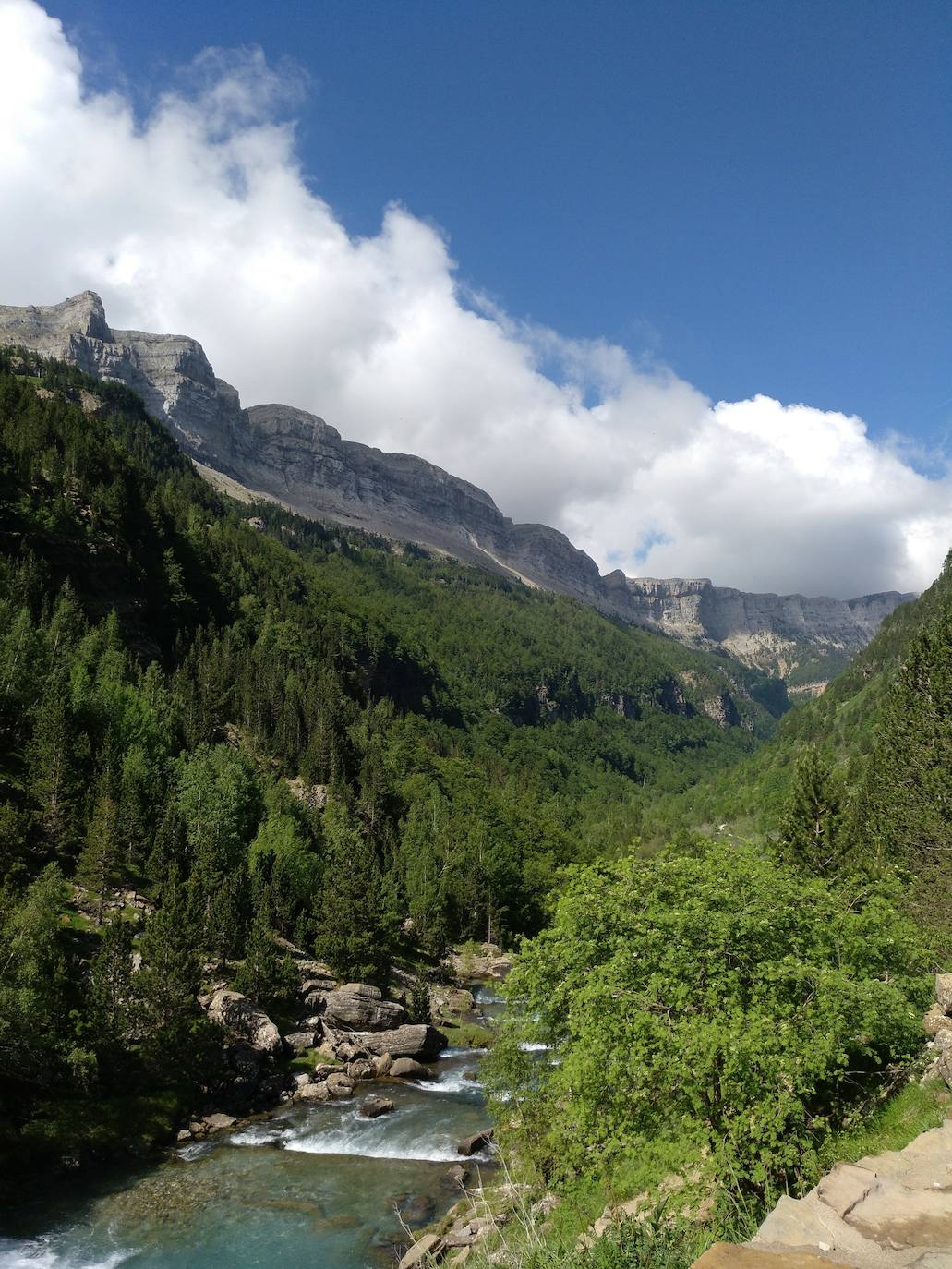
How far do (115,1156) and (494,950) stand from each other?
59082 mm

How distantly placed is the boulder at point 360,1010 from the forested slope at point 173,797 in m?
5.11

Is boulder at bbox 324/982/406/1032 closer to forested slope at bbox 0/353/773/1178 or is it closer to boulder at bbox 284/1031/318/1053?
boulder at bbox 284/1031/318/1053

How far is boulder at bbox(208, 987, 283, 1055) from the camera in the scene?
47406mm

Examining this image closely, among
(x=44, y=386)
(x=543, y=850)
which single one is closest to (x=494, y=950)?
(x=543, y=850)

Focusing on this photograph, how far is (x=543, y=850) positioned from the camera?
123 metres

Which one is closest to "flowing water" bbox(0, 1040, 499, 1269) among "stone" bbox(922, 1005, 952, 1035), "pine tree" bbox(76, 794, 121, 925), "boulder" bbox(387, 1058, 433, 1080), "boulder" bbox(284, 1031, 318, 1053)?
"boulder" bbox(387, 1058, 433, 1080)

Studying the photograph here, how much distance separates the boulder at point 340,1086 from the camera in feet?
149

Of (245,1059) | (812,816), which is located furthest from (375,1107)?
(812,816)

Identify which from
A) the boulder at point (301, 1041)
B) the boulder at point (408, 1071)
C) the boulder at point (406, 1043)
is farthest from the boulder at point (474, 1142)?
the boulder at point (301, 1041)

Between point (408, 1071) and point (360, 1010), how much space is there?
7.09 metres

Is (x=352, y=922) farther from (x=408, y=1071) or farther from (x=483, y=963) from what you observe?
(x=483, y=963)

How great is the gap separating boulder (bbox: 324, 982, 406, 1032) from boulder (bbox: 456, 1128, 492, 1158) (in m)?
18.1

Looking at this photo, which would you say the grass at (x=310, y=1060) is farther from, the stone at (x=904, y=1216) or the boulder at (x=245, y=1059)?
the stone at (x=904, y=1216)

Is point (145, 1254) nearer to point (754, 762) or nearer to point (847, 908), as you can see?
point (847, 908)
